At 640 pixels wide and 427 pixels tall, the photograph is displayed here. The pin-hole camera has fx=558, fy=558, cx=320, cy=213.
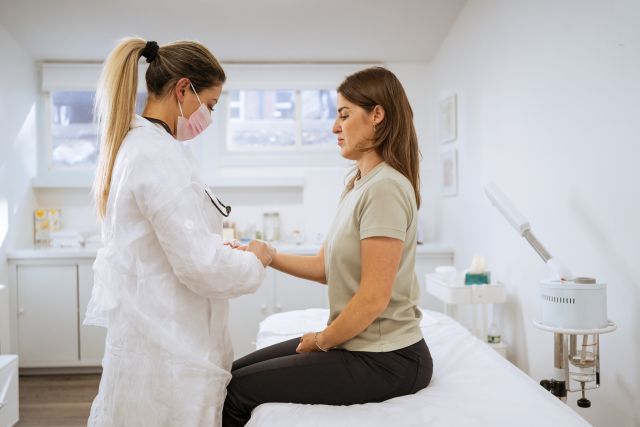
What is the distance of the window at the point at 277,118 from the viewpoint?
423 centimetres

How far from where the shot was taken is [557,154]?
2.30m

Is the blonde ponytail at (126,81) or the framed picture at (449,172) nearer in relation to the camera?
the blonde ponytail at (126,81)

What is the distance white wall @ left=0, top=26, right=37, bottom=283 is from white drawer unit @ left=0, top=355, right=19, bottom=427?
1.10 meters

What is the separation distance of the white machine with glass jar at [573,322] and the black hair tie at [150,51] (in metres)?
1.38

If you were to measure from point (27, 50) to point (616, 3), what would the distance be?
3.61 m

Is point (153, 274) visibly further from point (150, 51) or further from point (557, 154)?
point (557, 154)

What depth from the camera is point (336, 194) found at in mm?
4055

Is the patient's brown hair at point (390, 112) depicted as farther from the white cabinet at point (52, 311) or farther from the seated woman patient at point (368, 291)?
the white cabinet at point (52, 311)

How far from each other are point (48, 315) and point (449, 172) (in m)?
2.77

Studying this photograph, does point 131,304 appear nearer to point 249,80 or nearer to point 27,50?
point 249,80

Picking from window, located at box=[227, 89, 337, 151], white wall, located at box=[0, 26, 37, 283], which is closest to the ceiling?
white wall, located at box=[0, 26, 37, 283]

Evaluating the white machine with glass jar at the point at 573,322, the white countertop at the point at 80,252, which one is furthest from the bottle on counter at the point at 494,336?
the white countertop at the point at 80,252

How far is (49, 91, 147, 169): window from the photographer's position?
4180 mm

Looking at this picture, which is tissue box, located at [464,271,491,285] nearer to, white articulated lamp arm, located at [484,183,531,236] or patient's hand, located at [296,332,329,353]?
white articulated lamp arm, located at [484,183,531,236]
